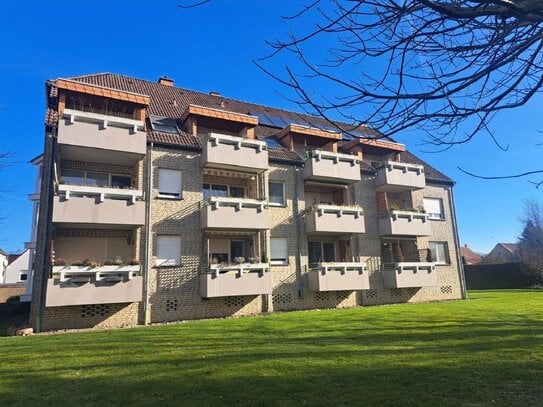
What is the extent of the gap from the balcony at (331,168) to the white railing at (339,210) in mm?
1612

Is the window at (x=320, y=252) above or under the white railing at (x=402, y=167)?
under

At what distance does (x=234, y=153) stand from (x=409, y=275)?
39.6 ft

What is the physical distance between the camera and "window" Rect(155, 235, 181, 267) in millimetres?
17516

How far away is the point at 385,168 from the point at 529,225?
123 ft

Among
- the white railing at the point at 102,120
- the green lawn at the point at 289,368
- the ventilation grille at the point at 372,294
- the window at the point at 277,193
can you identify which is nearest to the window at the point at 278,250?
the window at the point at 277,193

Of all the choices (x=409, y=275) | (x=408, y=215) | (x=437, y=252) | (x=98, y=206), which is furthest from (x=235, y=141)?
(x=437, y=252)

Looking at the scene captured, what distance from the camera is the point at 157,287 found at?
56.1ft

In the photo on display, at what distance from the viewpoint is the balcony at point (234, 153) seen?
18500 millimetres

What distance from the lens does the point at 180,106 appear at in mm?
22719

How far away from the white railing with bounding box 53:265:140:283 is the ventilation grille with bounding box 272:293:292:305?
268 inches

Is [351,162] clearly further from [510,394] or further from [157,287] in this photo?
[510,394]

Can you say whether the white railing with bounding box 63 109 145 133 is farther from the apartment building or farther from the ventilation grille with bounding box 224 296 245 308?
the ventilation grille with bounding box 224 296 245 308

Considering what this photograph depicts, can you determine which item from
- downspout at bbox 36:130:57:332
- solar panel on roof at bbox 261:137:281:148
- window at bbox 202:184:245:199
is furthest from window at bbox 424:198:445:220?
downspout at bbox 36:130:57:332

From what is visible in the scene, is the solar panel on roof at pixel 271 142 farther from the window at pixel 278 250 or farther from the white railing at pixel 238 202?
the window at pixel 278 250
